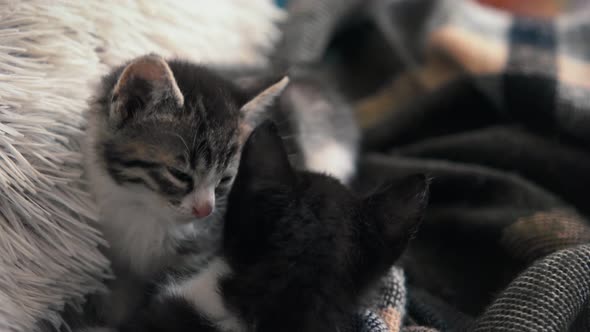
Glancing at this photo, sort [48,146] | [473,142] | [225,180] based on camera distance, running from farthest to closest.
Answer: [473,142], [225,180], [48,146]

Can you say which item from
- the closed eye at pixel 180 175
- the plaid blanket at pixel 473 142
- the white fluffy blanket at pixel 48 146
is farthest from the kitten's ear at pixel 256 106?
the plaid blanket at pixel 473 142

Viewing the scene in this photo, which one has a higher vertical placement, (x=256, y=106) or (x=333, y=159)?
(x=256, y=106)

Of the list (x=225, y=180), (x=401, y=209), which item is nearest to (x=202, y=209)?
(x=225, y=180)

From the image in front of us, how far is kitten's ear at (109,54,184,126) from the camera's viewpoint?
982 mm

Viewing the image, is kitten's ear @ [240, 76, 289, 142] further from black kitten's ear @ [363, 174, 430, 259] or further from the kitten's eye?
black kitten's ear @ [363, 174, 430, 259]

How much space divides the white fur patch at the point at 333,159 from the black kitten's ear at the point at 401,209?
0.60 metres

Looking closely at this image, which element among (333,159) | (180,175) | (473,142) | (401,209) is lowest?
(333,159)

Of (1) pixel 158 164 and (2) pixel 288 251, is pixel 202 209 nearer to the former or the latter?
(1) pixel 158 164

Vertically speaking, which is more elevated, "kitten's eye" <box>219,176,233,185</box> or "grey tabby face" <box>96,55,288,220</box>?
"grey tabby face" <box>96,55,288,220</box>

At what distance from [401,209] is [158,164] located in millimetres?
445

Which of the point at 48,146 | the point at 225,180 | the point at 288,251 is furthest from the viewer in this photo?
the point at 225,180

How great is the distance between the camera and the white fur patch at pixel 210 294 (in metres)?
0.90

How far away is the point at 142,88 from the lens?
103 cm

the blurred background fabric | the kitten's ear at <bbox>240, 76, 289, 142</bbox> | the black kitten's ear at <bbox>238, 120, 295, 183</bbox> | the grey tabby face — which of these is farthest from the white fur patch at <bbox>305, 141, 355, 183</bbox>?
the black kitten's ear at <bbox>238, 120, 295, 183</bbox>
